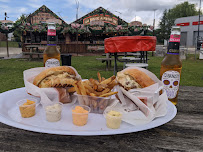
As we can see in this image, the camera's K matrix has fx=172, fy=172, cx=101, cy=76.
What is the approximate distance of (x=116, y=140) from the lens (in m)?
0.87

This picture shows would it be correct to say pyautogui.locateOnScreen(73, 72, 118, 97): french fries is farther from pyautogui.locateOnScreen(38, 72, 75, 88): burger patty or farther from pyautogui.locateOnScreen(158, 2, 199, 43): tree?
pyautogui.locateOnScreen(158, 2, 199, 43): tree

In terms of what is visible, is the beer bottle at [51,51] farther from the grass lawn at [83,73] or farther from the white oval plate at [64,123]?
the grass lawn at [83,73]

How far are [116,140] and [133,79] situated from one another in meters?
0.58

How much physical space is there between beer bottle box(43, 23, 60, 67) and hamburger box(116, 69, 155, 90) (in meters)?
0.76

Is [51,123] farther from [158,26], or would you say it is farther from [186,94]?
[158,26]

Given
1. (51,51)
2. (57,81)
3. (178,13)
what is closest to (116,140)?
(57,81)

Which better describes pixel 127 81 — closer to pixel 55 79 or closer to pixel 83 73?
pixel 55 79

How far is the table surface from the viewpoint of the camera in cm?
80

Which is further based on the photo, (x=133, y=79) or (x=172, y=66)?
(x=172, y=66)

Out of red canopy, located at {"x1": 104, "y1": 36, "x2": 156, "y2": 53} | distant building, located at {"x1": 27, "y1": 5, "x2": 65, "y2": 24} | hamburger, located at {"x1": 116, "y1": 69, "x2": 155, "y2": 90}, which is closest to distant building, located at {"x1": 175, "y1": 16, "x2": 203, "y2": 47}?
distant building, located at {"x1": 27, "y1": 5, "x2": 65, "y2": 24}

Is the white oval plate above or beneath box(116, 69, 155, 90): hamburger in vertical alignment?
beneath

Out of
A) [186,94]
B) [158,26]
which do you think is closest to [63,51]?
[186,94]

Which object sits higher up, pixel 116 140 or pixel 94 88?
pixel 94 88

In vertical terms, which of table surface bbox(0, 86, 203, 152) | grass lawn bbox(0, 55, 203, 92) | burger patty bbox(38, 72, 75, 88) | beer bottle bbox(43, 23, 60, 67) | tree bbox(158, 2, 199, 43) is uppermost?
tree bbox(158, 2, 199, 43)
